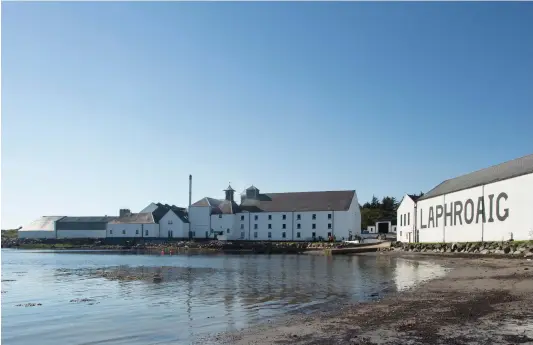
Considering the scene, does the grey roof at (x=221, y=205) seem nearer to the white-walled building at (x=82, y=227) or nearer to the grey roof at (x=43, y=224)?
the white-walled building at (x=82, y=227)

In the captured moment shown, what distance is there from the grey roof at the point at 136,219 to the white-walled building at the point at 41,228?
20.9m

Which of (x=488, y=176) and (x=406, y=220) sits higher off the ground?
(x=488, y=176)

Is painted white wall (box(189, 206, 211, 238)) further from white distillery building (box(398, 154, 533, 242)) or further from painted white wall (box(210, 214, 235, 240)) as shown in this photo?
white distillery building (box(398, 154, 533, 242))

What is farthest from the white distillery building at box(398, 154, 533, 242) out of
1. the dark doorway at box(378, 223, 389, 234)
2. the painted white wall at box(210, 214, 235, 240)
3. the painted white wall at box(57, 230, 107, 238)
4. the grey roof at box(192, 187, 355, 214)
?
the painted white wall at box(57, 230, 107, 238)

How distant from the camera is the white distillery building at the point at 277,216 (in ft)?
309

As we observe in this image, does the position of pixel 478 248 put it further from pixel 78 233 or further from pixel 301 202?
pixel 78 233

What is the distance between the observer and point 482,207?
47.7 metres

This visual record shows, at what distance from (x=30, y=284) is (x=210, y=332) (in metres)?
17.9

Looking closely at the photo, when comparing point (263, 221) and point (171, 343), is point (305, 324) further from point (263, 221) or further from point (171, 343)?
point (263, 221)

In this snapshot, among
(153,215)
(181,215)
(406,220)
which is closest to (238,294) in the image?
(406,220)

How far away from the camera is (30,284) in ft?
85.6

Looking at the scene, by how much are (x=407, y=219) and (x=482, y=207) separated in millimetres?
A: 24045

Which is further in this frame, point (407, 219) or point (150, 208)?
point (150, 208)

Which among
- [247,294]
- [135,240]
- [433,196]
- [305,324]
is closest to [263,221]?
[135,240]
